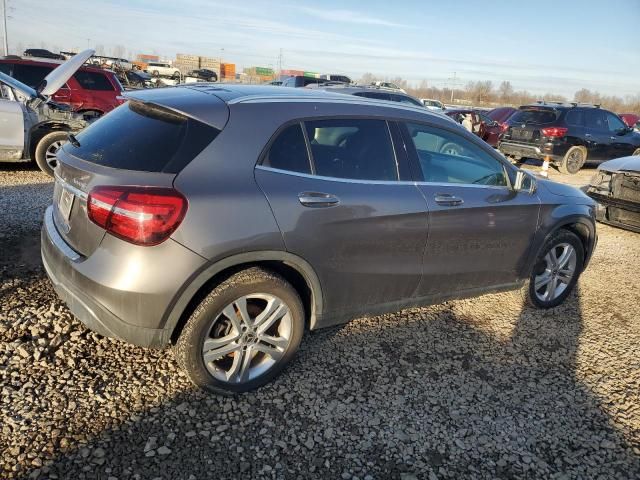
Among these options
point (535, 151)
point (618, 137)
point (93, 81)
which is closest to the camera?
point (93, 81)

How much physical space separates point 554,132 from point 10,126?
1185 centimetres

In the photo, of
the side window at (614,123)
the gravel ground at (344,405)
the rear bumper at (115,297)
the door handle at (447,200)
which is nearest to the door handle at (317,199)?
the rear bumper at (115,297)

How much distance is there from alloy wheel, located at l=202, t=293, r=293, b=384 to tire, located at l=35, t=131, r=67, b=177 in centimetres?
630

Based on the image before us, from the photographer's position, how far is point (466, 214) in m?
3.47

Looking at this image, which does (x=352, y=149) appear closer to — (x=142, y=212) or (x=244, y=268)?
(x=244, y=268)

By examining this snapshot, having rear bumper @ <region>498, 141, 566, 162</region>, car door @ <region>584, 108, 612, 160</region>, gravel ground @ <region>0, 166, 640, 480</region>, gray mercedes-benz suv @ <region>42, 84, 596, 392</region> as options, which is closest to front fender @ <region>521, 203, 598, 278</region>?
gray mercedes-benz suv @ <region>42, 84, 596, 392</region>

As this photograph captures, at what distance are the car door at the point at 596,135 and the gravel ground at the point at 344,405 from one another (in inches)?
416

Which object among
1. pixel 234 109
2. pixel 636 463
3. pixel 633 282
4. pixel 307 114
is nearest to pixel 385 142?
pixel 307 114

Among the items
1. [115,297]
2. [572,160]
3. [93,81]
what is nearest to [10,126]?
[93,81]

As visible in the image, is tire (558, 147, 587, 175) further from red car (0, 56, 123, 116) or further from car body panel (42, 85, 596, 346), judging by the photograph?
red car (0, 56, 123, 116)

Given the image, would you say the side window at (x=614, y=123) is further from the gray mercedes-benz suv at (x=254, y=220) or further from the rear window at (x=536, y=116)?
the gray mercedes-benz suv at (x=254, y=220)

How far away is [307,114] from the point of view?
2.93 m

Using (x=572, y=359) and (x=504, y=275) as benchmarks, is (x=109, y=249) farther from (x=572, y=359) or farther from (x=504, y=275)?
(x=572, y=359)

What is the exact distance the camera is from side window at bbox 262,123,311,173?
9.04 ft
